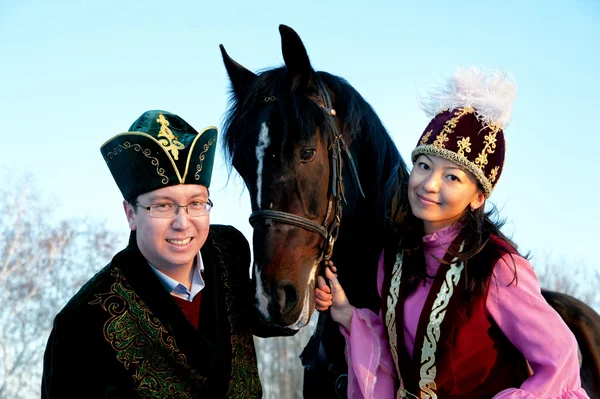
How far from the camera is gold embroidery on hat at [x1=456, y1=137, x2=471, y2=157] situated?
2561mm

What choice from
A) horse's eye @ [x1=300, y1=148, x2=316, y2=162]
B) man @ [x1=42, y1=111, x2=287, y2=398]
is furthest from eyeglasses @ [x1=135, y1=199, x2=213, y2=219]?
horse's eye @ [x1=300, y1=148, x2=316, y2=162]

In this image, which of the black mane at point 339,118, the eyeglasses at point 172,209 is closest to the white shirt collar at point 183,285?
the eyeglasses at point 172,209

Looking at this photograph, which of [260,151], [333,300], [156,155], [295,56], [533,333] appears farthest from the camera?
[295,56]

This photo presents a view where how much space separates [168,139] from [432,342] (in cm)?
144

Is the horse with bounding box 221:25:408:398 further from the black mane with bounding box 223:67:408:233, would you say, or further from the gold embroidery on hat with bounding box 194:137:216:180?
the gold embroidery on hat with bounding box 194:137:216:180

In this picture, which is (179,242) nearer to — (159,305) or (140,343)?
(159,305)

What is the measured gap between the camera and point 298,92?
3029mm

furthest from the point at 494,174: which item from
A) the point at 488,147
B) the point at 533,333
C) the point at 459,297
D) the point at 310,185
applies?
the point at 310,185

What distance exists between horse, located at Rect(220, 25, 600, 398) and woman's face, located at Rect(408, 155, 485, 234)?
0.20 meters

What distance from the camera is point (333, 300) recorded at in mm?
2885

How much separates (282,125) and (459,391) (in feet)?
4.64

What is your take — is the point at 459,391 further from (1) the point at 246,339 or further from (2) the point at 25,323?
(2) the point at 25,323

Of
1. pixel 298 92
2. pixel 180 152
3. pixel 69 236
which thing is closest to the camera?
pixel 180 152

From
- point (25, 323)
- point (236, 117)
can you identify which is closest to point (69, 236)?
point (25, 323)
